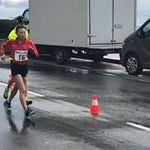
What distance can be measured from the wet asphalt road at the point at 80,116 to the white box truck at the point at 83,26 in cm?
256

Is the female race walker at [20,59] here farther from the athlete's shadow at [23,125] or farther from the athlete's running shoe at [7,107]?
the athlete's running shoe at [7,107]

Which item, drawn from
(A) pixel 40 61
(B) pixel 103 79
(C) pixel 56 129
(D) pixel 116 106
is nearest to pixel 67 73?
(B) pixel 103 79

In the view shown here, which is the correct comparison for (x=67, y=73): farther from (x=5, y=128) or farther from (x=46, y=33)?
(x=5, y=128)

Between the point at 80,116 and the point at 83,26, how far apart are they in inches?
355

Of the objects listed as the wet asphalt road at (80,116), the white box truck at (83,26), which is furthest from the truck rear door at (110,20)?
the wet asphalt road at (80,116)

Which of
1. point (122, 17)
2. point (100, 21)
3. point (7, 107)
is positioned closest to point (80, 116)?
point (7, 107)

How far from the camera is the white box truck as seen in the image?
1808 cm

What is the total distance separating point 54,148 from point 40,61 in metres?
14.1

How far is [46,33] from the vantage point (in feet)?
66.2

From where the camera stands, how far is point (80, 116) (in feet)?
31.0

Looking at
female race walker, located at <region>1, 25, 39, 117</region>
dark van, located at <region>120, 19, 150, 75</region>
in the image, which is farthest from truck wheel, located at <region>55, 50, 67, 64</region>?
female race walker, located at <region>1, 25, 39, 117</region>

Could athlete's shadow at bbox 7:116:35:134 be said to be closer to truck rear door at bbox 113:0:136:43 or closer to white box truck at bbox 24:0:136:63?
white box truck at bbox 24:0:136:63

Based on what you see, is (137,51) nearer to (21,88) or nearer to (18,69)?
(18,69)

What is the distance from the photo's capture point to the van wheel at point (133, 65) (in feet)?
53.5
